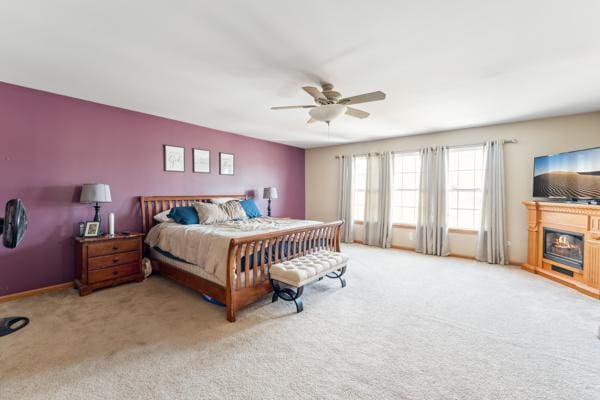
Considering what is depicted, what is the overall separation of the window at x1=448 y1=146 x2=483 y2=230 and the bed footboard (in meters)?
3.09

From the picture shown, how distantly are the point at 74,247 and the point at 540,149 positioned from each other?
680cm

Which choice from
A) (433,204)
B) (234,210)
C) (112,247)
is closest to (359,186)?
(433,204)

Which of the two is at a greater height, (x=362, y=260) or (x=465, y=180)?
(x=465, y=180)

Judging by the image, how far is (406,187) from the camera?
5.54m

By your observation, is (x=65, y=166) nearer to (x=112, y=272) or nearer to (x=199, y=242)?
(x=112, y=272)

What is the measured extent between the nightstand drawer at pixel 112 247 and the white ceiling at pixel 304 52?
181cm

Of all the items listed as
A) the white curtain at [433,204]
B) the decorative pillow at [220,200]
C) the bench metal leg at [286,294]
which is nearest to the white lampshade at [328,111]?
the bench metal leg at [286,294]

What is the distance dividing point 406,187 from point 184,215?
170 inches

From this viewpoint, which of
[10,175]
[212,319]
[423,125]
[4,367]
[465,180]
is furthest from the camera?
[465,180]

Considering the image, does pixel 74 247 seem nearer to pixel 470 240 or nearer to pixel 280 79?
pixel 280 79

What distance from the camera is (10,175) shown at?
9.45 ft

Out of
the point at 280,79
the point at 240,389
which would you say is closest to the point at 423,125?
the point at 280,79

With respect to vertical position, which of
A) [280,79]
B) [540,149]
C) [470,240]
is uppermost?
[280,79]

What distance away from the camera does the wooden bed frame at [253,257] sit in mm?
2479
